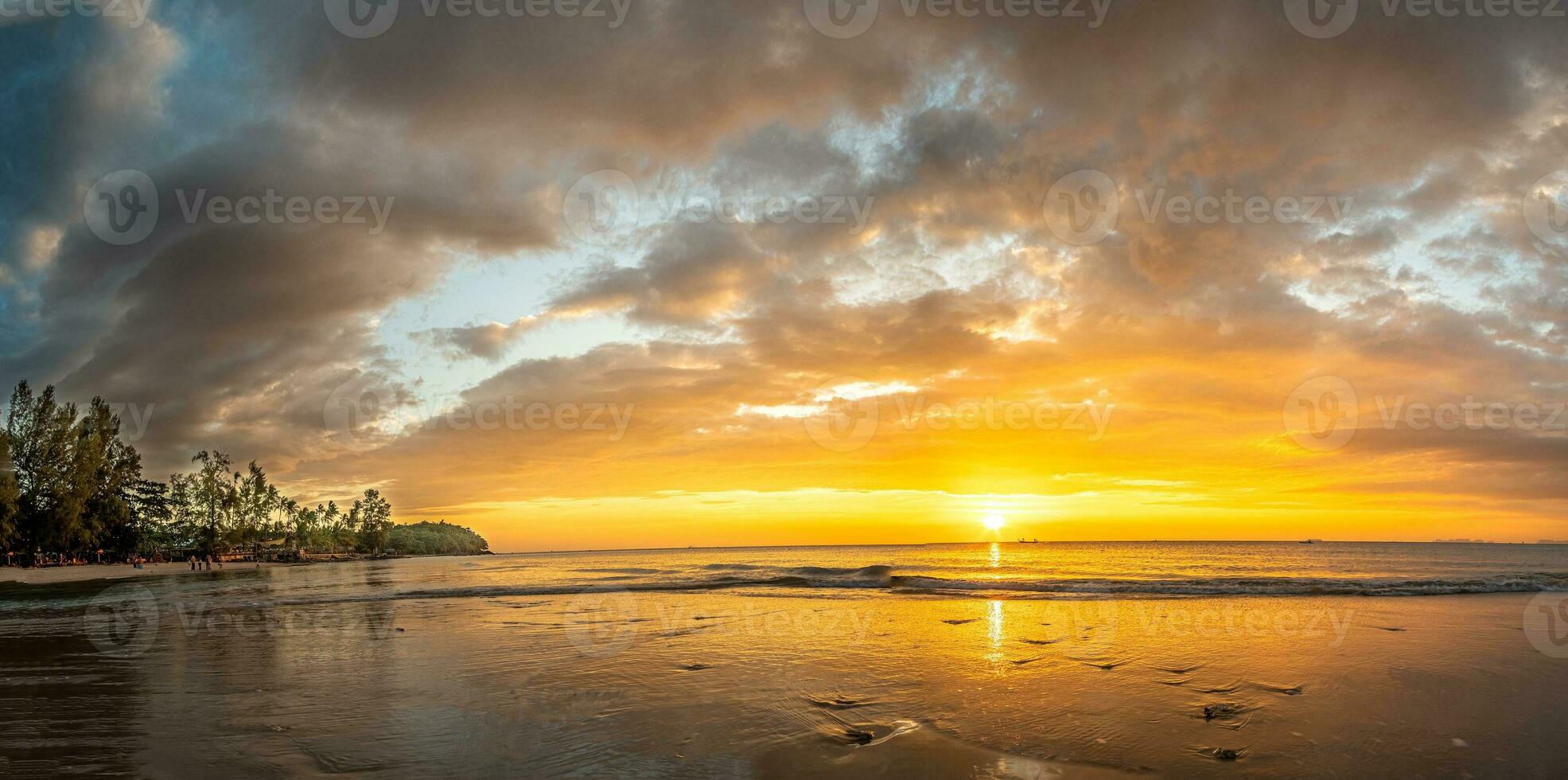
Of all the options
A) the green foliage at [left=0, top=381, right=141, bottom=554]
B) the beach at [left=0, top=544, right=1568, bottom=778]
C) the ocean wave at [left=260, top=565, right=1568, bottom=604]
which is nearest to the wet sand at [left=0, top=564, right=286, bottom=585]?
the green foliage at [left=0, top=381, right=141, bottom=554]

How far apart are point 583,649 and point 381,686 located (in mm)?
4089

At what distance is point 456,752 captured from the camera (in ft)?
23.4

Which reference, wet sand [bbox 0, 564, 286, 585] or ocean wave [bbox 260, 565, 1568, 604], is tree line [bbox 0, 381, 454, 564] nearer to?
wet sand [bbox 0, 564, 286, 585]

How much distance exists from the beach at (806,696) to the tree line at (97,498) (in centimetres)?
7766

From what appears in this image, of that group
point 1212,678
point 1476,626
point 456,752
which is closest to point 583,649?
point 456,752

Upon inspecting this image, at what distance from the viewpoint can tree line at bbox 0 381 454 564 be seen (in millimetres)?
71750

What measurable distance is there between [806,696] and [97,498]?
115118mm

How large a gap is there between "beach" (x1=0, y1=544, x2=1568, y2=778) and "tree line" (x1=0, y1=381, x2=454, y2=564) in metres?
77.7

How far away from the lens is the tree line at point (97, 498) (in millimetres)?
71750

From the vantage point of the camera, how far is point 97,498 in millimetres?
84438

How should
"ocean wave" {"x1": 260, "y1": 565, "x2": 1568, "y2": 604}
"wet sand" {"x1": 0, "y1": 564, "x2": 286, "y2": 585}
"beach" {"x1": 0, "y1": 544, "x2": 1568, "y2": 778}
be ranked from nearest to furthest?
"beach" {"x1": 0, "y1": 544, "x2": 1568, "y2": 778}, "ocean wave" {"x1": 260, "y1": 565, "x2": 1568, "y2": 604}, "wet sand" {"x1": 0, "y1": 564, "x2": 286, "y2": 585}

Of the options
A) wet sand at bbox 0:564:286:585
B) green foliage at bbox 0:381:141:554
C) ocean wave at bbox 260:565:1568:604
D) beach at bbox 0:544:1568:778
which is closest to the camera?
beach at bbox 0:544:1568:778

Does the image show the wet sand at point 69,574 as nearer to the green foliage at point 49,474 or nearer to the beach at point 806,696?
the green foliage at point 49,474

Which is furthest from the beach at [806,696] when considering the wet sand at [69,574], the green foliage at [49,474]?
the green foliage at [49,474]
